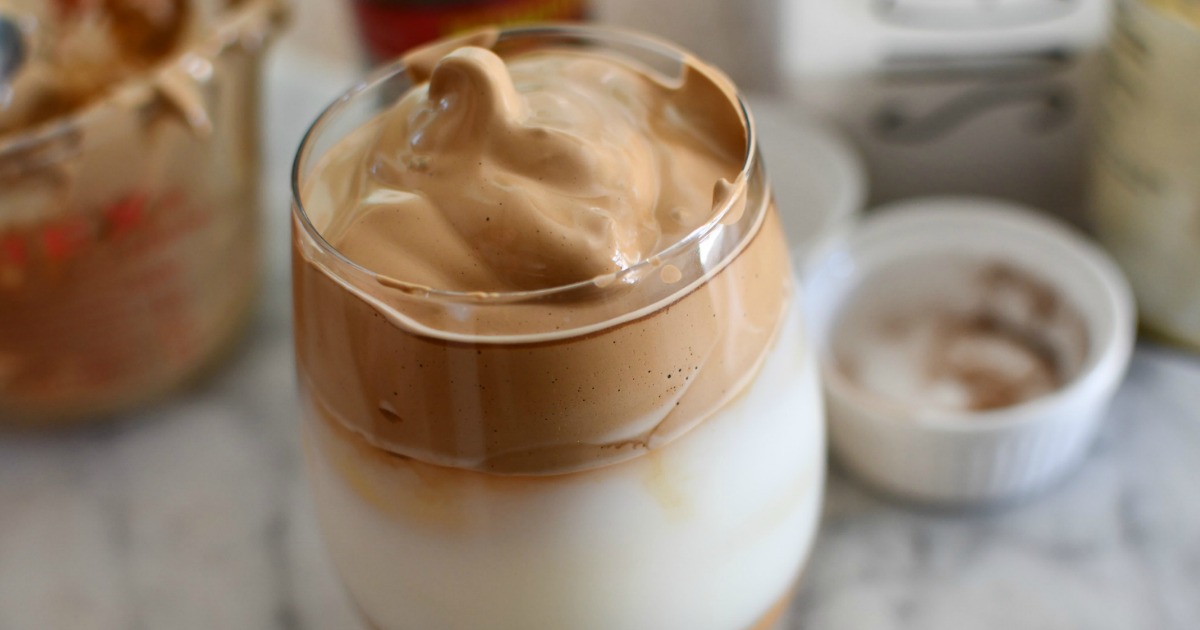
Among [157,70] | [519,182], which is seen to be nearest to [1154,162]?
[519,182]

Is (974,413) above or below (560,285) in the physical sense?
below

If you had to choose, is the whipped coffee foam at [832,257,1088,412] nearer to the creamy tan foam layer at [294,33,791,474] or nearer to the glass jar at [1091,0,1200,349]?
the glass jar at [1091,0,1200,349]

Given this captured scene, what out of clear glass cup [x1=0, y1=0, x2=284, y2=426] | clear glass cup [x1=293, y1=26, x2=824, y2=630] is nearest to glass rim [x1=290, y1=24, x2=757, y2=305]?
clear glass cup [x1=293, y1=26, x2=824, y2=630]

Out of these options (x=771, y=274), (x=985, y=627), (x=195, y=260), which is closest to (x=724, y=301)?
(x=771, y=274)

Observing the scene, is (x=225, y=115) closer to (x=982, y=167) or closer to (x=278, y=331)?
(x=278, y=331)

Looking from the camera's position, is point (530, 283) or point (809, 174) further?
point (809, 174)

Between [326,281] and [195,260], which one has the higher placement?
[326,281]

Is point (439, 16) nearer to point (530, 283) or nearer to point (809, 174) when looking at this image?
point (809, 174)

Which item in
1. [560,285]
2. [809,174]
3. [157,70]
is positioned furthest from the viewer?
[809,174]

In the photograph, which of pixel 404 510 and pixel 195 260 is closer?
pixel 404 510
